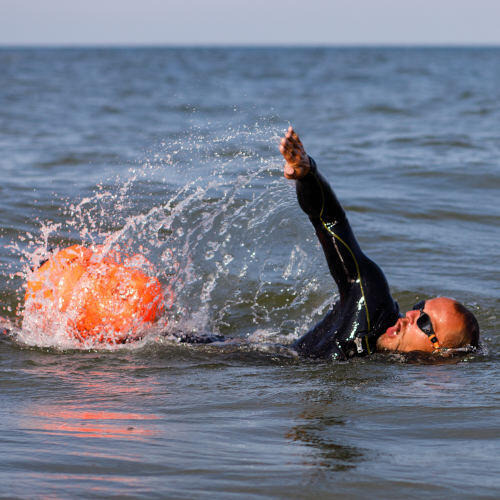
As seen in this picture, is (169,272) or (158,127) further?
(158,127)

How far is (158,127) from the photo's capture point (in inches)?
762

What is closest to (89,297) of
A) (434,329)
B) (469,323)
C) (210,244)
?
(434,329)

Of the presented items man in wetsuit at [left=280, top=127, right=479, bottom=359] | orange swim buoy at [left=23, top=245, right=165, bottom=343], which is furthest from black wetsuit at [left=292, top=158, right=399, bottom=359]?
orange swim buoy at [left=23, top=245, right=165, bottom=343]

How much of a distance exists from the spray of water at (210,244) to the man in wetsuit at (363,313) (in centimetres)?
125

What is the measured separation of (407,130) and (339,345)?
14613 millimetres

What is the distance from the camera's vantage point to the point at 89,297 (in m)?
5.87

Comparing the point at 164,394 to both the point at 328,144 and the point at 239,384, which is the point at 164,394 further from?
the point at 328,144

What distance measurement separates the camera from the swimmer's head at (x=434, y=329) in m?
5.25

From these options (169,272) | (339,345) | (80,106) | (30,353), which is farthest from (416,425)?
(80,106)

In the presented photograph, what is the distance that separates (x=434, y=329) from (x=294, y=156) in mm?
1629

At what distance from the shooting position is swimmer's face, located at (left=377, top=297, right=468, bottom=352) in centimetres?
525

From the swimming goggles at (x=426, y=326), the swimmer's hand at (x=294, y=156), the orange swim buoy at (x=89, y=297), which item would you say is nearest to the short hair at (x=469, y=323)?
the swimming goggles at (x=426, y=326)

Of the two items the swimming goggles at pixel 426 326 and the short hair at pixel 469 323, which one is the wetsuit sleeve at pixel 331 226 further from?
the short hair at pixel 469 323

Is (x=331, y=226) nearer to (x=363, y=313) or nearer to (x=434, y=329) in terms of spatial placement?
(x=363, y=313)
